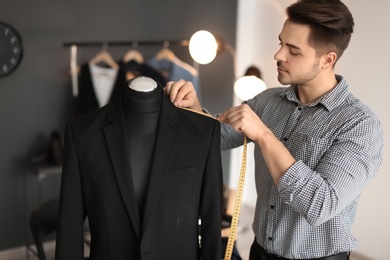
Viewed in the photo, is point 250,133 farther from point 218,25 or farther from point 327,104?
point 218,25

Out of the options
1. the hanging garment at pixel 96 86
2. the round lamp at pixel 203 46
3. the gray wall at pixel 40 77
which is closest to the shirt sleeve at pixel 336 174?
the round lamp at pixel 203 46

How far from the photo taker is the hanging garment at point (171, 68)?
440 cm

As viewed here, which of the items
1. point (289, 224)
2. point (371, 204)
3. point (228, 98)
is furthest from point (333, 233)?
point (228, 98)

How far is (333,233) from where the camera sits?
175 centimetres

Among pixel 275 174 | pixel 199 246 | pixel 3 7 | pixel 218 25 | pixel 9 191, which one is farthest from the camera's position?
pixel 218 25

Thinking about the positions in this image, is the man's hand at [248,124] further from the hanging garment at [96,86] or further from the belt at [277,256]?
the hanging garment at [96,86]

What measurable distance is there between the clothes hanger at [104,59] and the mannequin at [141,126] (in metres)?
2.83

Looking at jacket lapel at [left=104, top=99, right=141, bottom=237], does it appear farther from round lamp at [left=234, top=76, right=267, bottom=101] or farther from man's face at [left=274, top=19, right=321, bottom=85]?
round lamp at [left=234, top=76, right=267, bottom=101]

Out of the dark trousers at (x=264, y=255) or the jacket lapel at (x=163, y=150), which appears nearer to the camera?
the jacket lapel at (x=163, y=150)

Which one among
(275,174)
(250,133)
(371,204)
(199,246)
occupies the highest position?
(250,133)

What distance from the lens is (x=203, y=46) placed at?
360 cm

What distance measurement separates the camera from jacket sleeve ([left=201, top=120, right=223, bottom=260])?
5.43 ft

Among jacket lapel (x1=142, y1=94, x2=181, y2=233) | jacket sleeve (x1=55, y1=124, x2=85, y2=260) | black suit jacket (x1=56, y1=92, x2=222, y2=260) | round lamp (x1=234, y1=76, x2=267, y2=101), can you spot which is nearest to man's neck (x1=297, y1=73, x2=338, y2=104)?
black suit jacket (x1=56, y1=92, x2=222, y2=260)

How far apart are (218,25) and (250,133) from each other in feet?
12.2
